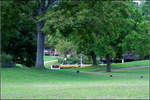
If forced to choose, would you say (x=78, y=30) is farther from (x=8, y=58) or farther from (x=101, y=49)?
(x=8, y=58)

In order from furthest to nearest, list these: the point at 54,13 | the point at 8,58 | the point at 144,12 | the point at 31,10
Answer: the point at 144,12, the point at 31,10, the point at 54,13, the point at 8,58

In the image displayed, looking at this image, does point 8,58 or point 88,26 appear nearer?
point 8,58

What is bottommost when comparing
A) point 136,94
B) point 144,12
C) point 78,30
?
point 136,94

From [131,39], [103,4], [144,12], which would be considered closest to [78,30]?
[103,4]

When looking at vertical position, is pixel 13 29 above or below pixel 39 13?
below

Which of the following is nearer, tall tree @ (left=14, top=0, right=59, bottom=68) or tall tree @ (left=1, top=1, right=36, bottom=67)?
tall tree @ (left=1, top=1, right=36, bottom=67)

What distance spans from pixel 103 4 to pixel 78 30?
3624mm

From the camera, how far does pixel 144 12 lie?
160 feet

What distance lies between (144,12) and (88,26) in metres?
27.3

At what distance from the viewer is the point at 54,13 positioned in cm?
2261

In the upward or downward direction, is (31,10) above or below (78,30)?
above

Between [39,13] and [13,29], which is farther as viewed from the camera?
[39,13]

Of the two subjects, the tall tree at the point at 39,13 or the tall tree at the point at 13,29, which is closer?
the tall tree at the point at 13,29

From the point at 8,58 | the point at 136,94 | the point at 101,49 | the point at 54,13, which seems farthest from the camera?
the point at 101,49
